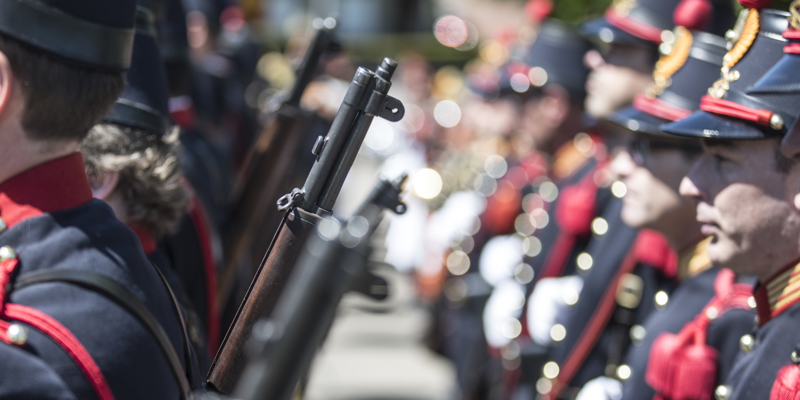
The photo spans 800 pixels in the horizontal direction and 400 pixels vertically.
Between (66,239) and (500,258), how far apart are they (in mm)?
4583

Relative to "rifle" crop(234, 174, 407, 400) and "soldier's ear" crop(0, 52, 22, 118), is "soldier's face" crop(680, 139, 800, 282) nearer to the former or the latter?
"rifle" crop(234, 174, 407, 400)

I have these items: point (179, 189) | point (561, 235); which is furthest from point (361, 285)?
point (561, 235)

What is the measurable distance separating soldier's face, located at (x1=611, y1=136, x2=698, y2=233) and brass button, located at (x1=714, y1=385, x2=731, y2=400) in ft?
2.81

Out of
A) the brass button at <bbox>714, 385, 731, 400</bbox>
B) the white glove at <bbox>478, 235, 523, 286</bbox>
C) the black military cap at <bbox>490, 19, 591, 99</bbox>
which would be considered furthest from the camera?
the white glove at <bbox>478, 235, 523, 286</bbox>

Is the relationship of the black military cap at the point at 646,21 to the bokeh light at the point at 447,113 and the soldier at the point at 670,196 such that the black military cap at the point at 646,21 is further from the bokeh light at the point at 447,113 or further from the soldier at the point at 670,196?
the bokeh light at the point at 447,113

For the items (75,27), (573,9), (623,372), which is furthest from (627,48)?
(573,9)

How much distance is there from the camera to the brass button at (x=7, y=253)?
1497mm

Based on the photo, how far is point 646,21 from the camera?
12.9ft

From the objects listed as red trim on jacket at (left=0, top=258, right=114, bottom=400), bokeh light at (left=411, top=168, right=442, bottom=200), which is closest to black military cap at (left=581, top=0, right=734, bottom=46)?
red trim on jacket at (left=0, top=258, right=114, bottom=400)

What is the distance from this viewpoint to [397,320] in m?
10.1

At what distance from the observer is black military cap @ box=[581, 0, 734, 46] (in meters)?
3.47

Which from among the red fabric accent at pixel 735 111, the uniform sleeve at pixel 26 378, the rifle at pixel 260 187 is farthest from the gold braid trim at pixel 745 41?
the rifle at pixel 260 187

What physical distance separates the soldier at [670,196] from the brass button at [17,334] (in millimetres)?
1979

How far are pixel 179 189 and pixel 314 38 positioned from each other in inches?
43.4
